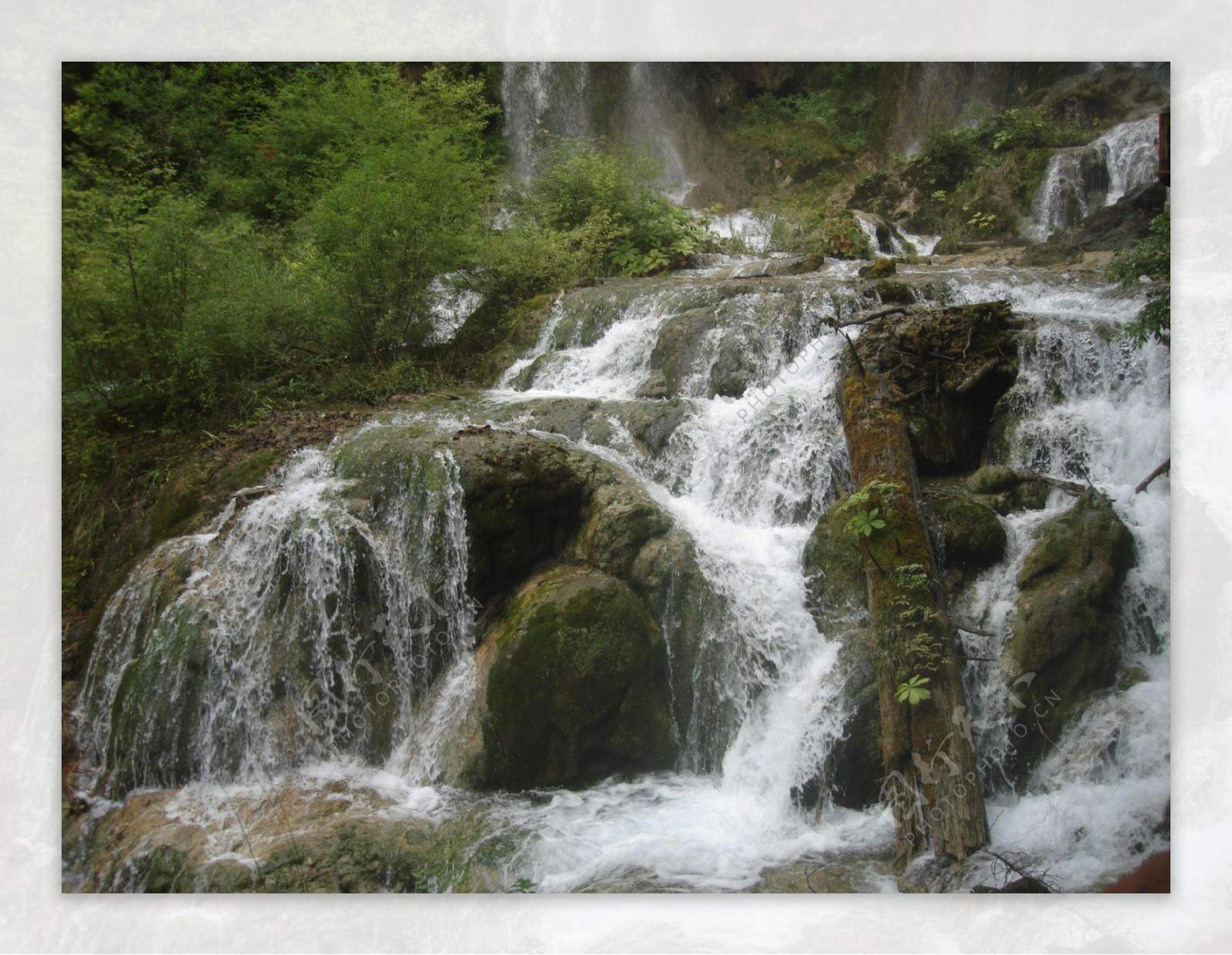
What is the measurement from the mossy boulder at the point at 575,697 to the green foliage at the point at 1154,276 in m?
2.50

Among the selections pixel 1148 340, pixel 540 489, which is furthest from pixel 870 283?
pixel 540 489

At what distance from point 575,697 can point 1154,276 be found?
3032mm

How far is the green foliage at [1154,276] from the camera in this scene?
3080 mm

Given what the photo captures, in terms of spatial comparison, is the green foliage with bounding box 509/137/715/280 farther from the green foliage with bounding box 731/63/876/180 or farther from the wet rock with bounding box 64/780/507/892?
the wet rock with bounding box 64/780/507/892

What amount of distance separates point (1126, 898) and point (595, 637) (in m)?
2.12

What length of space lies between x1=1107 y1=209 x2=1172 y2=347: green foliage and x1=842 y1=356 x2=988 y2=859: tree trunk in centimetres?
120

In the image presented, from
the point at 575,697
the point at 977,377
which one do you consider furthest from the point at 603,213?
the point at 575,697

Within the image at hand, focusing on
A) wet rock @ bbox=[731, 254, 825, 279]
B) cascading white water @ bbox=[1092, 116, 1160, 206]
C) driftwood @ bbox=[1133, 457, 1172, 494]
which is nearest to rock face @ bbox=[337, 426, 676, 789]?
driftwood @ bbox=[1133, 457, 1172, 494]

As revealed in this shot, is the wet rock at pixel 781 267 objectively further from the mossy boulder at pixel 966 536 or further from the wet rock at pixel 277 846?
the wet rock at pixel 277 846

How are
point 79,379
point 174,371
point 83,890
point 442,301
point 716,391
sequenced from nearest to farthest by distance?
point 83,890
point 79,379
point 174,371
point 716,391
point 442,301

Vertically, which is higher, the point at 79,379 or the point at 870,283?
A: the point at 870,283

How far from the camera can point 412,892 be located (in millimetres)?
2752

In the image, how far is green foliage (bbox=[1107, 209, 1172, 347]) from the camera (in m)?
3.08

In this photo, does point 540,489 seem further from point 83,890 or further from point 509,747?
point 83,890
